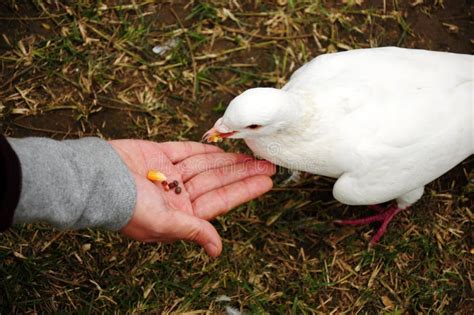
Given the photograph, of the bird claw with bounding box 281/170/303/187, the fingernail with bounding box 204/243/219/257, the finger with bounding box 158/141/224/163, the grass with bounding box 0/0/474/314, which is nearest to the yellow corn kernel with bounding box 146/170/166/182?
the finger with bounding box 158/141/224/163

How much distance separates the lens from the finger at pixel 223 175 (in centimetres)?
291

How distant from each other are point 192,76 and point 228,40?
1.49 feet

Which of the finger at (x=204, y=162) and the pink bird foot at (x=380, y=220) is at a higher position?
the finger at (x=204, y=162)

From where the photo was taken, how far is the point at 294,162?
2889 mm

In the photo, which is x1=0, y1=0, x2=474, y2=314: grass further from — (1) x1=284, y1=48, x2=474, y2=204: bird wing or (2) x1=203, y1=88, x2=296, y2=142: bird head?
(2) x1=203, y1=88, x2=296, y2=142: bird head

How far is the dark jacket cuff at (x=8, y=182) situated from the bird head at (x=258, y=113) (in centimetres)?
106

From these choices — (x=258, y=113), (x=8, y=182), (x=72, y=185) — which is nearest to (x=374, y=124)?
(x=258, y=113)

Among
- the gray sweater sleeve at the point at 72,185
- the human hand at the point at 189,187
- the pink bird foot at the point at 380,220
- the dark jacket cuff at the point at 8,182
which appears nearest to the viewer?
the dark jacket cuff at the point at 8,182

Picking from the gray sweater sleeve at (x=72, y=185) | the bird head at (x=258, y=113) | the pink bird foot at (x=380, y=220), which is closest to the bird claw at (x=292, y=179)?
the pink bird foot at (x=380, y=220)

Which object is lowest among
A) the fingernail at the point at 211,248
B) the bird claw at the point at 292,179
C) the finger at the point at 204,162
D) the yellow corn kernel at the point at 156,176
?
the bird claw at the point at 292,179

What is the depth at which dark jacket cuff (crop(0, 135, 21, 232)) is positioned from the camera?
1.92 meters

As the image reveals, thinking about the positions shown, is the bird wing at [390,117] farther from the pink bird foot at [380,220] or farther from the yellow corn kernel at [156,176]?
the yellow corn kernel at [156,176]

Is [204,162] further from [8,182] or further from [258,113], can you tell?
[8,182]

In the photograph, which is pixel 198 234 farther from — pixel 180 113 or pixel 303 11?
pixel 303 11
